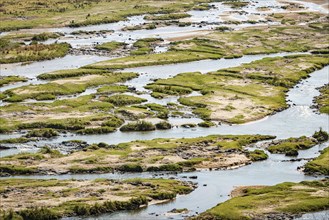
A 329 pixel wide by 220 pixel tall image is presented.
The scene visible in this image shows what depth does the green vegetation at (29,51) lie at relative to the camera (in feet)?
387

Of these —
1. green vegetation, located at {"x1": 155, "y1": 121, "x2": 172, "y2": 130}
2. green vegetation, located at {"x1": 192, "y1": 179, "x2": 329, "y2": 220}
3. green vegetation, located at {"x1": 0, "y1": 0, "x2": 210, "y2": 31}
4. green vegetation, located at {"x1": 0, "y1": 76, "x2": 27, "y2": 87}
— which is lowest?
green vegetation, located at {"x1": 192, "y1": 179, "x2": 329, "y2": 220}

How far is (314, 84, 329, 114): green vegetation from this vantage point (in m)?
88.7

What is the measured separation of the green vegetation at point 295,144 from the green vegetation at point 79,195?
14645 mm

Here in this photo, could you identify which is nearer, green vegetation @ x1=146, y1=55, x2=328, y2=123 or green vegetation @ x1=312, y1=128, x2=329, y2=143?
green vegetation @ x1=312, y1=128, x2=329, y2=143

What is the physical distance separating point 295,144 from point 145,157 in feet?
55.3

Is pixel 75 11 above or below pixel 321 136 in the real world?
above

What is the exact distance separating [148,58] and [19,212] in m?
68.4

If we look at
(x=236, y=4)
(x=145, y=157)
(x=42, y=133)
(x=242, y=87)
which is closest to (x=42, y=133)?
(x=42, y=133)

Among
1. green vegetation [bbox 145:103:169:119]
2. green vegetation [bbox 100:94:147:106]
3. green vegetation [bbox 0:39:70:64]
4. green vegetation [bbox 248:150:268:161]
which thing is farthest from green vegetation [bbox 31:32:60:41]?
green vegetation [bbox 248:150:268:161]

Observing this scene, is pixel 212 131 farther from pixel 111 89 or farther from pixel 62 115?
pixel 111 89

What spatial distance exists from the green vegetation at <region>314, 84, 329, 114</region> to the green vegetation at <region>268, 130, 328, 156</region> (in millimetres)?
12012

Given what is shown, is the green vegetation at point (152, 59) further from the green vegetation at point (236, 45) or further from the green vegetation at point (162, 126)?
the green vegetation at point (162, 126)

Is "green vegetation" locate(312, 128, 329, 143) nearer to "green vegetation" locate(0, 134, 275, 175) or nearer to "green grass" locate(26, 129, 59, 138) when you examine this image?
"green vegetation" locate(0, 134, 275, 175)

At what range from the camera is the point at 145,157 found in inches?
2726
